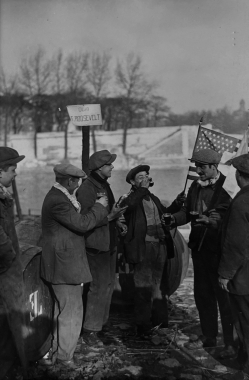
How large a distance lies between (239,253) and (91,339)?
238 centimetres

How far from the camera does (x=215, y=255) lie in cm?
516

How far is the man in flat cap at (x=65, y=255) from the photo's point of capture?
454cm

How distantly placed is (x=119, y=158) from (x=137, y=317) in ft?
48.2

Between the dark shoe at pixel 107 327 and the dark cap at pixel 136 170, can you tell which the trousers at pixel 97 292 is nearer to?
the dark shoe at pixel 107 327

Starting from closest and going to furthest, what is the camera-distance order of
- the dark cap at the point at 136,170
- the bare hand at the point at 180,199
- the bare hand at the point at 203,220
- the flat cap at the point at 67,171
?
the flat cap at the point at 67,171
the bare hand at the point at 203,220
the bare hand at the point at 180,199
the dark cap at the point at 136,170

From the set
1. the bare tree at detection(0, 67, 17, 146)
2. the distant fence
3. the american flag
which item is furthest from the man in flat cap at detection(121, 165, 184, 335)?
the bare tree at detection(0, 67, 17, 146)

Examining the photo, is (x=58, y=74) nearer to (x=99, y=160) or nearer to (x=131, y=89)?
(x=131, y=89)

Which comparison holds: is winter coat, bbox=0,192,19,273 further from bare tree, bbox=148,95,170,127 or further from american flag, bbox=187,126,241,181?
bare tree, bbox=148,95,170,127

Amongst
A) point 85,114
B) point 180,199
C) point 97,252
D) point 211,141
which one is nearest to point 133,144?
point 85,114

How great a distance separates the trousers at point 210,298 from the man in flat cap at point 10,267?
217cm

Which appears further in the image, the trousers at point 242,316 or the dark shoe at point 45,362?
the dark shoe at point 45,362

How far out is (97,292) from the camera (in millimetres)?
5551

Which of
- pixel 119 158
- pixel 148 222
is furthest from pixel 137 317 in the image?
pixel 119 158

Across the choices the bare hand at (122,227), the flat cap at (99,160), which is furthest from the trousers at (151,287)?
the flat cap at (99,160)
